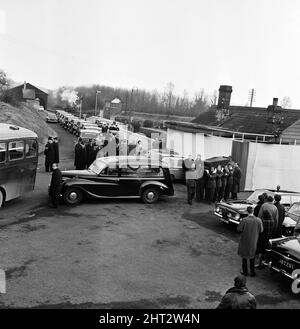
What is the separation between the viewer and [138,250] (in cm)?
1000

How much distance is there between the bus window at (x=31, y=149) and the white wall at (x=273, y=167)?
9766 millimetres

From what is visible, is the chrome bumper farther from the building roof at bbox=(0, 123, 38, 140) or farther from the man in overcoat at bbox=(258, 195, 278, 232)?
the building roof at bbox=(0, 123, 38, 140)

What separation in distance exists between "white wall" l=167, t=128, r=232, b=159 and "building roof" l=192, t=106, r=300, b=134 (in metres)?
3.76

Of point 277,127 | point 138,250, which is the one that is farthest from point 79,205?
point 277,127

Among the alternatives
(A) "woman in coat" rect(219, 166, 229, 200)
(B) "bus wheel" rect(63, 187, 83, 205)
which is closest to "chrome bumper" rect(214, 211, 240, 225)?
(A) "woman in coat" rect(219, 166, 229, 200)

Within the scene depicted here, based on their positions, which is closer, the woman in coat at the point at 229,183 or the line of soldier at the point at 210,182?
the line of soldier at the point at 210,182

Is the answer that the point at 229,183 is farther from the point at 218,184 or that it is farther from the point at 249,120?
the point at 249,120

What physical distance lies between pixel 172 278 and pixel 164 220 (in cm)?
457

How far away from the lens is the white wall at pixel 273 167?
19.3 m

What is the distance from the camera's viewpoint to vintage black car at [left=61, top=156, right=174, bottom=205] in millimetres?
13932

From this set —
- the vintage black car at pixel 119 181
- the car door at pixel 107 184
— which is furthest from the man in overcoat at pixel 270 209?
the car door at pixel 107 184

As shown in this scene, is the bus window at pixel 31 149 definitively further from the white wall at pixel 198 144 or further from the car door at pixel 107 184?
the white wall at pixel 198 144

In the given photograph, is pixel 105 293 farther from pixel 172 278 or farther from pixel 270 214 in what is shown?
pixel 270 214

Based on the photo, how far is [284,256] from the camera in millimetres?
8453
